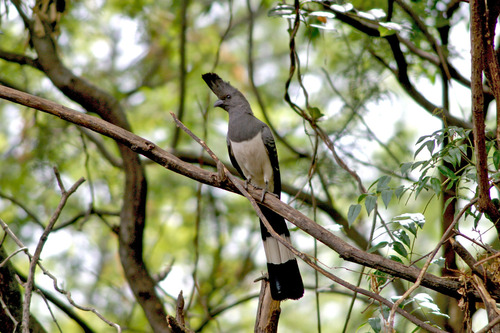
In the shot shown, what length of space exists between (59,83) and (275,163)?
65.9 inches

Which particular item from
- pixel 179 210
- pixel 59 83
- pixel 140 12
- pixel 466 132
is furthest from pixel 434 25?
pixel 179 210

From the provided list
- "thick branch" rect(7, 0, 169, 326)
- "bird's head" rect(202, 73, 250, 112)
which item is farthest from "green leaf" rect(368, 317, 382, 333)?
"bird's head" rect(202, 73, 250, 112)

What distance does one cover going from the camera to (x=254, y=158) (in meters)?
3.79

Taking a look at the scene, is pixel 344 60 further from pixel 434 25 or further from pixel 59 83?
pixel 59 83

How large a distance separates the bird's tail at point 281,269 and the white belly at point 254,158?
36 cm

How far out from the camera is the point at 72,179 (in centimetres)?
594

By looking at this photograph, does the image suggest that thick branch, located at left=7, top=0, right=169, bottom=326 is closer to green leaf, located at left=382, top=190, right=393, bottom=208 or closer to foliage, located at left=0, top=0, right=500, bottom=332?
foliage, located at left=0, top=0, right=500, bottom=332

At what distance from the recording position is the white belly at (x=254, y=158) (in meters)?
3.76

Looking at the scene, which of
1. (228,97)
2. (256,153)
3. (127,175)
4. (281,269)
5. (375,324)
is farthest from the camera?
(228,97)

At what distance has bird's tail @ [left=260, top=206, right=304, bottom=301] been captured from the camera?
9.18 ft

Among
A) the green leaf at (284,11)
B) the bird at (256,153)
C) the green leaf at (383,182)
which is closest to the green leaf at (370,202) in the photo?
the green leaf at (383,182)

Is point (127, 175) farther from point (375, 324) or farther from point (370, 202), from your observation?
point (375, 324)

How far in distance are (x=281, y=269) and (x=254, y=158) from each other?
3.26ft

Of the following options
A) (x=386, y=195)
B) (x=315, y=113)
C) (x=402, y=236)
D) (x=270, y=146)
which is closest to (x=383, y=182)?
(x=386, y=195)
